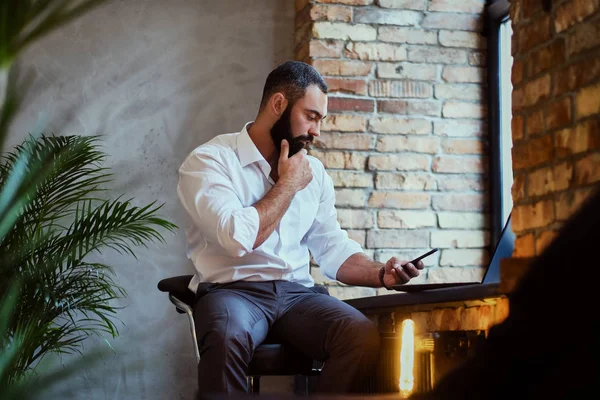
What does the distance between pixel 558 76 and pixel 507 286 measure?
509 mm

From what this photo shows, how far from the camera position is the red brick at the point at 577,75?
1.75 metres

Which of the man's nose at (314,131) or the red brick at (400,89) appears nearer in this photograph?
the man's nose at (314,131)

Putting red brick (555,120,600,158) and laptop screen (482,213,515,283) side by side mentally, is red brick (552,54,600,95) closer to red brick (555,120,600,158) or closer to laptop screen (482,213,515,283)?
red brick (555,120,600,158)

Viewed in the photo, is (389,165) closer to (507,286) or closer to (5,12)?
(507,286)

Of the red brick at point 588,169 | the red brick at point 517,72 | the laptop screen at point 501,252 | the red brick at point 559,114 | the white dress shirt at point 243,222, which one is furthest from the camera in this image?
the white dress shirt at point 243,222

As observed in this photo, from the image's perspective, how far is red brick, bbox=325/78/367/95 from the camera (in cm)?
337

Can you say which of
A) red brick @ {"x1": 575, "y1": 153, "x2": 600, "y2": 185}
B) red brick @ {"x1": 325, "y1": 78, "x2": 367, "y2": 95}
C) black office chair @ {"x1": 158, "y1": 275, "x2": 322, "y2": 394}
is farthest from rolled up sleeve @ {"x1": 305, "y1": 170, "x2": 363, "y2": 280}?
red brick @ {"x1": 575, "y1": 153, "x2": 600, "y2": 185}

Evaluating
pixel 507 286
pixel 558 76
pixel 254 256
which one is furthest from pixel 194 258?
pixel 558 76

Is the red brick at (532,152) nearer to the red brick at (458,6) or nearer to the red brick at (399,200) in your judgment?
the red brick at (399,200)

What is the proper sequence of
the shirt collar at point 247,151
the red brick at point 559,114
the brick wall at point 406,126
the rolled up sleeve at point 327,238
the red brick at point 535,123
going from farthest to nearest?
the brick wall at point 406,126, the rolled up sleeve at point 327,238, the shirt collar at point 247,151, the red brick at point 535,123, the red brick at point 559,114

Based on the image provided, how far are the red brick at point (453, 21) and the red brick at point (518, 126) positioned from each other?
1.55 m

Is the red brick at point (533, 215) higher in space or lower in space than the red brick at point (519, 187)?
lower

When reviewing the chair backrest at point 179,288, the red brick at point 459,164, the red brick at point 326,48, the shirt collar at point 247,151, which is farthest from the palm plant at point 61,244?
the red brick at point 459,164

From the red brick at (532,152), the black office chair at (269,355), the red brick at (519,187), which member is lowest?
the black office chair at (269,355)
